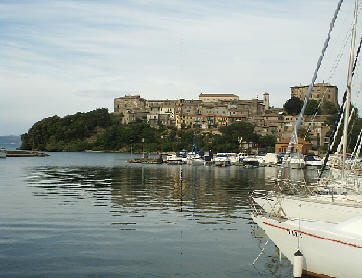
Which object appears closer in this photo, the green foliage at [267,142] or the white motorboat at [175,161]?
the white motorboat at [175,161]

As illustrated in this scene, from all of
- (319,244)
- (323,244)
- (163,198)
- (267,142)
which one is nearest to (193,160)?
(163,198)

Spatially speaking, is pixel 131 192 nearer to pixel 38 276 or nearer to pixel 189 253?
pixel 189 253

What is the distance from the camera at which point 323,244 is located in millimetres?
16359

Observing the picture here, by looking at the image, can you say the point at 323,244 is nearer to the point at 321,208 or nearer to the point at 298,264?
the point at 298,264

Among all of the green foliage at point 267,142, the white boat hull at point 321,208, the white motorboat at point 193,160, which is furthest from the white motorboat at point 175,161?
the white boat hull at point 321,208

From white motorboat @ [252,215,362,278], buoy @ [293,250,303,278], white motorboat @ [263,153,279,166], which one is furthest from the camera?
white motorboat @ [263,153,279,166]

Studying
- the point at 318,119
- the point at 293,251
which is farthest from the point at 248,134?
the point at 293,251

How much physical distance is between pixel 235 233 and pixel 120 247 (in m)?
6.29

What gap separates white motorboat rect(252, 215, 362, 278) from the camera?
1577 cm

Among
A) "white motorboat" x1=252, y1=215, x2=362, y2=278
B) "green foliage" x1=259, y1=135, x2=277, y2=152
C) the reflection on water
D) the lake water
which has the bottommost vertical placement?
the lake water

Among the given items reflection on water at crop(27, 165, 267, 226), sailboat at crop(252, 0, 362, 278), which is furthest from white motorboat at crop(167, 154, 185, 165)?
sailboat at crop(252, 0, 362, 278)

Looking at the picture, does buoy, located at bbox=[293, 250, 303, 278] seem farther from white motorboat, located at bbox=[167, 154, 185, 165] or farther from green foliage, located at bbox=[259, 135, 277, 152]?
green foliage, located at bbox=[259, 135, 277, 152]

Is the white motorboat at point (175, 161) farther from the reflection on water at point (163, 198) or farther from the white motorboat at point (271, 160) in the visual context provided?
the reflection on water at point (163, 198)

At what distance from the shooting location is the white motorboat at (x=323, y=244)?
15.8 m
